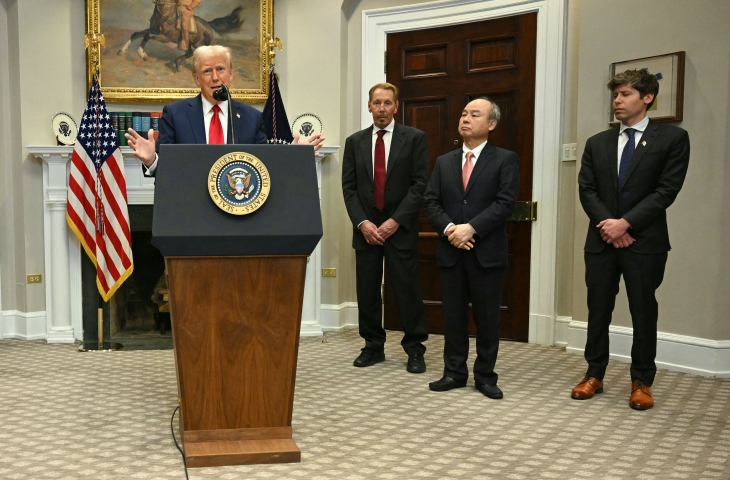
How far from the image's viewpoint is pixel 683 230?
4051mm

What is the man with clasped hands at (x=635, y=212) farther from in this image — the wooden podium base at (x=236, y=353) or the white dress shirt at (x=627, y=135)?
the wooden podium base at (x=236, y=353)

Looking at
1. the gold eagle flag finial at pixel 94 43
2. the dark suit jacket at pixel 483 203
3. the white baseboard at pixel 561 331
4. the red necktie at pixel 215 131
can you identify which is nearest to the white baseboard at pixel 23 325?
the gold eagle flag finial at pixel 94 43

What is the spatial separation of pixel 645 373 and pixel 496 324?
2.52 ft

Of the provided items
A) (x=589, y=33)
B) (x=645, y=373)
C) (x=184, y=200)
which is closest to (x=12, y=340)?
(x=184, y=200)

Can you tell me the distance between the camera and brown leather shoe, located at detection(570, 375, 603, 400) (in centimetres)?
339

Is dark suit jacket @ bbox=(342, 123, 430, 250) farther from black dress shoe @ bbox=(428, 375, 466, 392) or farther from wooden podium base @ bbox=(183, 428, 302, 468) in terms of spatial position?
wooden podium base @ bbox=(183, 428, 302, 468)

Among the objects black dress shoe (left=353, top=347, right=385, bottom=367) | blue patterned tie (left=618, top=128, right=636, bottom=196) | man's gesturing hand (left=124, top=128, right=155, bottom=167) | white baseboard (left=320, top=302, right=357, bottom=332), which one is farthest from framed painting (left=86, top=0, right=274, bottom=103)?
blue patterned tie (left=618, top=128, right=636, bottom=196)


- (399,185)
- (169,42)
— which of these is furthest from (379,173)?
(169,42)

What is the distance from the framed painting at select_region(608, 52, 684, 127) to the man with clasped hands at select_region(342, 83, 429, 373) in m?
1.47

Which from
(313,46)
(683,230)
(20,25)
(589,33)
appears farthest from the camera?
(313,46)

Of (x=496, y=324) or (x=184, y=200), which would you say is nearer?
(x=184, y=200)

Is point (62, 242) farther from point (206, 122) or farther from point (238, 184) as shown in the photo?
point (238, 184)

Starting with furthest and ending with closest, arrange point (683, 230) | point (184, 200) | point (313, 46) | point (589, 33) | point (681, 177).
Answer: point (313, 46) → point (589, 33) → point (683, 230) → point (681, 177) → point (184, 200)

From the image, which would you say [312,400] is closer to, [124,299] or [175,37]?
[124,299]
